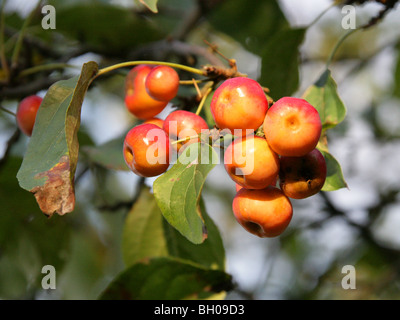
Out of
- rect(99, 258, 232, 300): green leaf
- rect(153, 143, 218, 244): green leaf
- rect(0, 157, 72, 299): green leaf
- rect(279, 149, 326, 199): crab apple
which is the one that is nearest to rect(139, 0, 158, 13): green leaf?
rect(153, 143, 218, 244): green leaf

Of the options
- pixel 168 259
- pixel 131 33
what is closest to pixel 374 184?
pixel 131 33

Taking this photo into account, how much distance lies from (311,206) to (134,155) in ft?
5.87

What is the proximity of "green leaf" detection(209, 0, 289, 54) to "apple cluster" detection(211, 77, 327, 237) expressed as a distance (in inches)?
48.2

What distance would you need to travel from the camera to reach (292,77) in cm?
156

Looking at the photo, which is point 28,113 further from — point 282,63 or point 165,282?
point 282,63

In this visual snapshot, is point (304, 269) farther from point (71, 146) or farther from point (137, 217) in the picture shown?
point (71, 146)

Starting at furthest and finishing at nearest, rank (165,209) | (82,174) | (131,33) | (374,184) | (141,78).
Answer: (374,184) < (131,33) < (82,174) < (141,78) < (165,209)

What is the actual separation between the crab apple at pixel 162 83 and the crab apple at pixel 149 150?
141 millimetres

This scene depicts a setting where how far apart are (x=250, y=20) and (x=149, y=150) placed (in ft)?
4.83

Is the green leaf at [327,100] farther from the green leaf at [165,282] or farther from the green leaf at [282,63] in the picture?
the green leaf at [165,282]

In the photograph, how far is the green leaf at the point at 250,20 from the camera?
7.20ft

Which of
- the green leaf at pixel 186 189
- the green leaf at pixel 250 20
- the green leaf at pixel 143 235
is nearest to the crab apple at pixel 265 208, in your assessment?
the green leaf at pixel 186 189

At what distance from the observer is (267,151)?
3.07 ft

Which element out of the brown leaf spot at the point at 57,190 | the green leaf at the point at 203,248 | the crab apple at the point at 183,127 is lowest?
the green leaf at the point at 203,248
